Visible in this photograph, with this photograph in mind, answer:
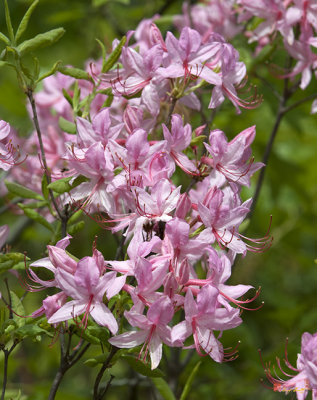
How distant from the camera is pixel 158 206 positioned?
138cm

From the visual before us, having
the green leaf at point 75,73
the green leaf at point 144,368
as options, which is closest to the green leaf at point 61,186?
the green leaf at point 75,73

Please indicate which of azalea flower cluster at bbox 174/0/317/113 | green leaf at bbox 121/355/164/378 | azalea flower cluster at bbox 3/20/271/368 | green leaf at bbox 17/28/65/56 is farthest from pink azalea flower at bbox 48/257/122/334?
azalea flower cluster at bbox 174/0/317/113

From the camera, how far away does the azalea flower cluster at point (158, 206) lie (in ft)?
4.33

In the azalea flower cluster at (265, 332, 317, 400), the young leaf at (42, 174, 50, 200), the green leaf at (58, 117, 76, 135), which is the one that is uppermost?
the green leaf at (58, 117, 76, 135)

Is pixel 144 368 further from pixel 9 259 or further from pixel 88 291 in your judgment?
pixel 9 259

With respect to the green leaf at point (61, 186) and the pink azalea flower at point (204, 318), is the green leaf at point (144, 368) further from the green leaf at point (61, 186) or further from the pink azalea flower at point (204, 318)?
the green leaf at point (61, 186)

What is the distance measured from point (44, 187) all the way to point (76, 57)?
3.14 meters

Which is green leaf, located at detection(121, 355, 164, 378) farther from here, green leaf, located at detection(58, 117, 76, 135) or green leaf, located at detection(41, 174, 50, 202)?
green leaf, located at detection(58, 117, 76, 135)

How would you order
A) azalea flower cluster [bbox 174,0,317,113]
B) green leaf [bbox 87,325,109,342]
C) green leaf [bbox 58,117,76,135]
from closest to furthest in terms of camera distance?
1. green leaf [bbox 87,325,109,342]
2. green leaf [bbox 58,117,76,135]
3. azalea flower cluster [bbox 174,0,317,113]

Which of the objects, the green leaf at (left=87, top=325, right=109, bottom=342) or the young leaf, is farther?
the young leaf

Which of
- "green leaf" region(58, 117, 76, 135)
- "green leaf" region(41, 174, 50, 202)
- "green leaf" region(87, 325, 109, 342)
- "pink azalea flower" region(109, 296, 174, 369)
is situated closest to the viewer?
"pink azalea flower" region(109, 296, 174, 369)

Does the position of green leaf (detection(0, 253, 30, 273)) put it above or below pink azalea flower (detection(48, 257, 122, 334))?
below

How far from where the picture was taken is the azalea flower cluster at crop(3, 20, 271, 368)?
4.33ft

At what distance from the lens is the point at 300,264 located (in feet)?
12.6
